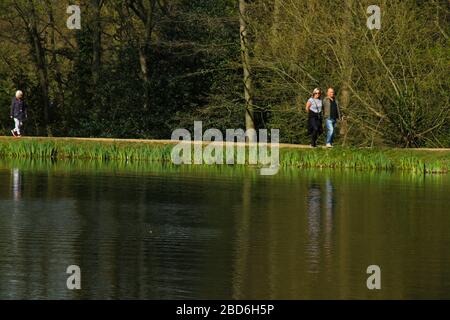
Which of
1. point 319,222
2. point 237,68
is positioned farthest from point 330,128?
point 319,222

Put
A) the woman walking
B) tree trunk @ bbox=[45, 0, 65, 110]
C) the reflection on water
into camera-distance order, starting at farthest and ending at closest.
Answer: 1. tree trunk @ bbox=[45, 0, 65, 110]
2. the woman walking
3. the reflection on water

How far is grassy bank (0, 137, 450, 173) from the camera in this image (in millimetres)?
37000

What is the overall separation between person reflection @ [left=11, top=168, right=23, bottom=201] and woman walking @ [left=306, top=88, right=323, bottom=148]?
8522mm

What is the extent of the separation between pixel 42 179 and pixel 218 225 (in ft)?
34.3

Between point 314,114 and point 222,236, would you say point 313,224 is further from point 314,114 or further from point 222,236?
point 314,114

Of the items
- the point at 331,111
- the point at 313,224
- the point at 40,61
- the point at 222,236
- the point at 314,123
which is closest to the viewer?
the point at 222,236

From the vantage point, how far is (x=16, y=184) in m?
30.0

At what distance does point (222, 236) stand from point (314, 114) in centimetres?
1848

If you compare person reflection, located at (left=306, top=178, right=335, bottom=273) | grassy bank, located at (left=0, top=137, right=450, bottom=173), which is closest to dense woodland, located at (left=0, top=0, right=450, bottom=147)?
grassy bank, located at (left=0, top=137, right=450, bottom=173)

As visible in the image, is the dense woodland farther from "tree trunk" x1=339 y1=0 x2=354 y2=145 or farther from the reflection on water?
the reflection on water

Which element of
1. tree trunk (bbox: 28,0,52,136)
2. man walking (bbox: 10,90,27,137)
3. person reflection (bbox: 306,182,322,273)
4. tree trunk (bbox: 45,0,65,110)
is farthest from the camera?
tree trunk (bbox: 45,0,65,110)

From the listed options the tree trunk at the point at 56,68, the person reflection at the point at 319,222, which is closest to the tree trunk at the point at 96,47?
the tree trunk at the point at 56,68

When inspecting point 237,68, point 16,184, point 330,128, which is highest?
point 237,68
